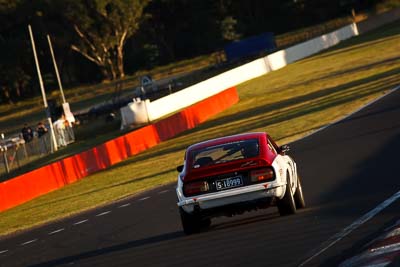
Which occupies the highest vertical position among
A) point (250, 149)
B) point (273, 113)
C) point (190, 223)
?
point (250, 149)

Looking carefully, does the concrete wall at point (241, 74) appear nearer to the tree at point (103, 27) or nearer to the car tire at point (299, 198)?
the tree at point (103, 27)

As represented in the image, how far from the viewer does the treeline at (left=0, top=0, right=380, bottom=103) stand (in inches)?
4195

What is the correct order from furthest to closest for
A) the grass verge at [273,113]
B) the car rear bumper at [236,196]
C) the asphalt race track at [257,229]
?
1. the grass verge at [273,113]
2. the car rear bumper at [236,196]
3. the asphalt race track at [257,229]

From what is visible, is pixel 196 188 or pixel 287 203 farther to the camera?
pixel 287 203

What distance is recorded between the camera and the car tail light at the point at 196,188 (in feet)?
47.5

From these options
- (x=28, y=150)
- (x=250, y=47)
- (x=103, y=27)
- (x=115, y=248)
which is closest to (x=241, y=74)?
(x=28, y=150)

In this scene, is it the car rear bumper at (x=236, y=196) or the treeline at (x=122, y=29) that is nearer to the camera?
the car rear bumper at (x=236, y=196)

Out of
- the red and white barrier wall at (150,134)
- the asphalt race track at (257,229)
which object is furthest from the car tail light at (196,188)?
the red and white barrier wall at (150,134)

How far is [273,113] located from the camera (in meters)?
46.0

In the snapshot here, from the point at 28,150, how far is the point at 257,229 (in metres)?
33.7

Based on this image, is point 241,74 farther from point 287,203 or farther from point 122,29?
point 287,203

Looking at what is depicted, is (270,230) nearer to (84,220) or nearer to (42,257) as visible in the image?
(42,257)

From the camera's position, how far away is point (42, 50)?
10956cm

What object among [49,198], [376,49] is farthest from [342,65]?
[49,198]
